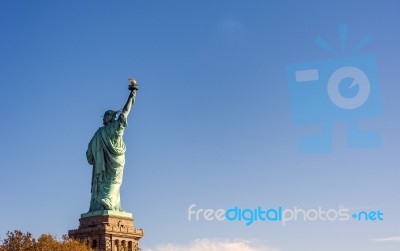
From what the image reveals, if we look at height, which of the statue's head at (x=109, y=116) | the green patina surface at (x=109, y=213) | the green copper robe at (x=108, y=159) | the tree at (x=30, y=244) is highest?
the statue's head at (x=109, y=116)

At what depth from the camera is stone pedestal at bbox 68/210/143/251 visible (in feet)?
267

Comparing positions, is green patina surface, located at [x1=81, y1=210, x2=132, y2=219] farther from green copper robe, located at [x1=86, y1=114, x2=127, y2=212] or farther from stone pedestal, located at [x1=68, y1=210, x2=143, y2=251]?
green copper robe, located at [x1=86, y1=114, x2=127, y2=212]

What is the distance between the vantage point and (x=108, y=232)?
8138cm

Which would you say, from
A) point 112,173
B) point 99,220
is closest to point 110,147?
point 112,173

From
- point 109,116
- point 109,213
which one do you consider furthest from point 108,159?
point 109,213

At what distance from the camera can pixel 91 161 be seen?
89.2 m

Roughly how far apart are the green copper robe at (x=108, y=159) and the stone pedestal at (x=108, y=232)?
1851 mm

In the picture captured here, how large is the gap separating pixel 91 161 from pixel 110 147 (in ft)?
11.3

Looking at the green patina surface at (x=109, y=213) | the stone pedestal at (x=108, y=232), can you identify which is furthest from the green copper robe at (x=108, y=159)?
the stone pedestal at (x=108, y=232)

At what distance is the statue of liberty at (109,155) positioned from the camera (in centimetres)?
8638

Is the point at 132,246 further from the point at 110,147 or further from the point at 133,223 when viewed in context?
the point at 110,147

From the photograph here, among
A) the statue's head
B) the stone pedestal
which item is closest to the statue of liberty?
the statue's head

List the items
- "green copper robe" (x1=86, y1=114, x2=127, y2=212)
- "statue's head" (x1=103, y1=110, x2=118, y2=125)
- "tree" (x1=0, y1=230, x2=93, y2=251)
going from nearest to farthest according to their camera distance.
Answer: "tree" (x1=0, y1=230, x2=93, y2=251) → "green copper robe" (x1=86, y1=114, x2=127, y2=212) → "statue's head" (x1=103, y1=110, x2=118, y2=125)

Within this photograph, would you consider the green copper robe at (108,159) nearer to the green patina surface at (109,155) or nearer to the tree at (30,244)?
the green patina surface at (109,155)
